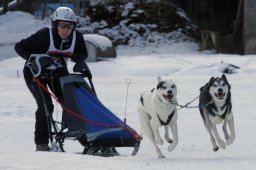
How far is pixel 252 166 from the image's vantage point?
19.2 ft

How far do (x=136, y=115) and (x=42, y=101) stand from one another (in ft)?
13.2

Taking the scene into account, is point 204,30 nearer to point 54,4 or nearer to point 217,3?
point 217,3

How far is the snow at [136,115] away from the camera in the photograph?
19.1ft

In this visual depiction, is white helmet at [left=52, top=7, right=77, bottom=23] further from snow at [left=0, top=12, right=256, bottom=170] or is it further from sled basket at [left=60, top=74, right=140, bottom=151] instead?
snow at [left=0, top=12, right=256, bottom=170]

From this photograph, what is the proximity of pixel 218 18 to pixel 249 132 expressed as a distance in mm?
19402

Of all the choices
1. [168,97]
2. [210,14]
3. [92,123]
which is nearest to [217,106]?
[168,97]

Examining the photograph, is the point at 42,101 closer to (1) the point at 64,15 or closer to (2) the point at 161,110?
(1) the point at 64,15

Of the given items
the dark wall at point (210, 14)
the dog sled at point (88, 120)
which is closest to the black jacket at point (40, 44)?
the dog sled at point (88, 120)

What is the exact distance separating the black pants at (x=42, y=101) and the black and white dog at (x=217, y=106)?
1584mm

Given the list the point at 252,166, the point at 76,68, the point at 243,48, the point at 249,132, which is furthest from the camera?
the point at 243,48

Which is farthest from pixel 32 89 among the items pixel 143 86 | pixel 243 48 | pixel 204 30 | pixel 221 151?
pixel 204 30

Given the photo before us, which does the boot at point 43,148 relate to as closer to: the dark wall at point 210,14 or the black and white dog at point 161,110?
the black and white dog at point 161,110

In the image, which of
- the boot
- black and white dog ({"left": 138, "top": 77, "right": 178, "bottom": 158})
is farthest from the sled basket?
the boot

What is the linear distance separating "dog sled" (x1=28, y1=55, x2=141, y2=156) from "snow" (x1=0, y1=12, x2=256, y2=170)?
0.73ft
